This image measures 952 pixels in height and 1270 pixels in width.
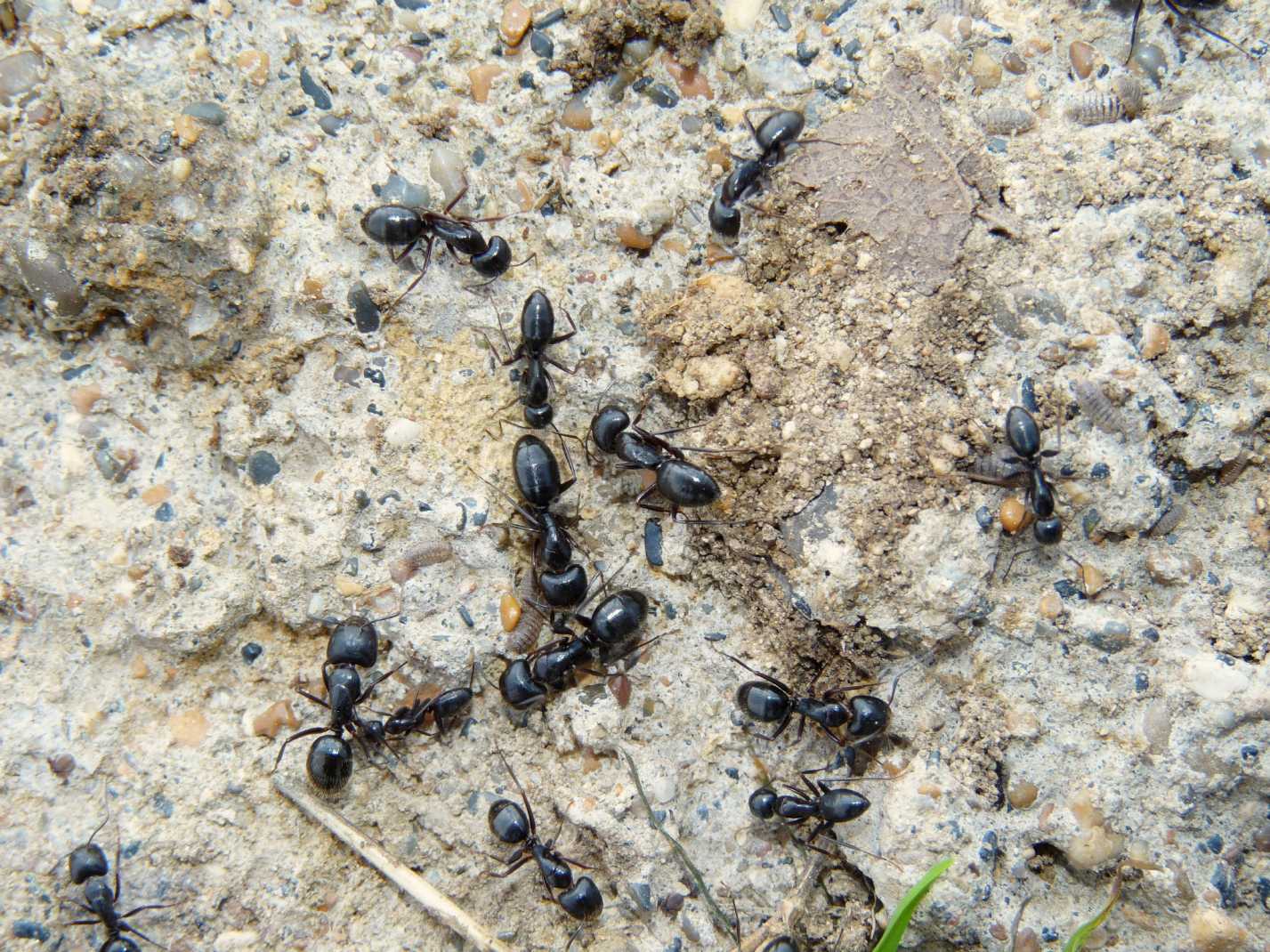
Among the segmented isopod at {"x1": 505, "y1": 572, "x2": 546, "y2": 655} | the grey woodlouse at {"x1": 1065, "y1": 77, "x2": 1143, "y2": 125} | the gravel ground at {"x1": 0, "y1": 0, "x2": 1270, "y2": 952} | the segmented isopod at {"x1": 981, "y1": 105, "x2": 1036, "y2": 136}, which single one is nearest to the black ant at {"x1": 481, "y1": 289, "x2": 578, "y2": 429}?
the gravel ground at {"x1": 0, "y1": 0, "x2": 1270, "y2": 952}

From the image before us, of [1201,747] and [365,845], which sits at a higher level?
[1201,747]

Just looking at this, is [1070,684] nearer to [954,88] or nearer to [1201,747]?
[1201,747]

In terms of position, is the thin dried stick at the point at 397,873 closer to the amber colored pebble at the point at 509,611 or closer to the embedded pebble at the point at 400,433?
the amber colored pebble at the point at 509,611

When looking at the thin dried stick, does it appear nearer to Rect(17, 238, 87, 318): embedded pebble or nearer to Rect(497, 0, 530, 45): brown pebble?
Rect(17, 238, 87, 318): embedded pebble

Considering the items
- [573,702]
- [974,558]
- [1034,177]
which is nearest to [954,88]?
[1034,177]

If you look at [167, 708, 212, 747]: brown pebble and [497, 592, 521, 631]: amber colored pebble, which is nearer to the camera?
[167, 708, 212, 747]: brown pebble

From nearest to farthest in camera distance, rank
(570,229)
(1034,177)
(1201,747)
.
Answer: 1. (1201,747)
2. (1034,177)
3. (570,229)

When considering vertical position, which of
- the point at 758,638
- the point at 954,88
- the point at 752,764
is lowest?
the point at 752,764
